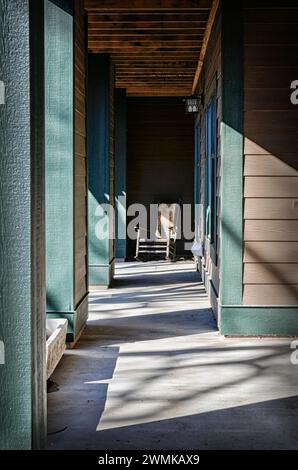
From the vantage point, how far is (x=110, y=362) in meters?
5.13

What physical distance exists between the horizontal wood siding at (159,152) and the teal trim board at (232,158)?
7.76 meters

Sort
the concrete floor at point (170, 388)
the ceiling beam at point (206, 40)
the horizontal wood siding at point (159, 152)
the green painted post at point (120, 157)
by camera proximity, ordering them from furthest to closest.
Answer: the horizontal wood siding at point (159, 152) → the green painted post at point (120, 157) → the ceiling beam at point (206, 40) → the concrete floor at point (170, 388)

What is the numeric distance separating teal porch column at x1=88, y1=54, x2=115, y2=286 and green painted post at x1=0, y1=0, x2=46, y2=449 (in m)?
6.52

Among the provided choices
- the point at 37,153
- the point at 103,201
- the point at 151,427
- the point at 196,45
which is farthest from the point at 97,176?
the point at 37,153

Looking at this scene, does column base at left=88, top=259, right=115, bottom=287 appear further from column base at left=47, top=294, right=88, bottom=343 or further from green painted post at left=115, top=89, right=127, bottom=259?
green painted post at left=115, top=89, right=127, bottom=259

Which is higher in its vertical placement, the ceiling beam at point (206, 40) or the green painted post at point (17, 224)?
the ceiling beam at point (206, 40)

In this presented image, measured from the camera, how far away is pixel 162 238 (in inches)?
536

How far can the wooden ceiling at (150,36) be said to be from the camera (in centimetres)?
698

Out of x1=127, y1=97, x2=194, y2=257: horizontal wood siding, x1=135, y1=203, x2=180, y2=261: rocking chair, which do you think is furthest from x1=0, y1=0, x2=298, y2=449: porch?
x1=127, y1=97, x2=194, y2=257: horizontal wood siding

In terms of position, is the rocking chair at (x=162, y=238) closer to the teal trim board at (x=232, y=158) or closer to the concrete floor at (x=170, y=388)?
the concrete floor at (x=170, y=388)

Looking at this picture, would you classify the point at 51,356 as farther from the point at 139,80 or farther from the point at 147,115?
the point at 147,115

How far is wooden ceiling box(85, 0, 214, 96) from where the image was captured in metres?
6.98

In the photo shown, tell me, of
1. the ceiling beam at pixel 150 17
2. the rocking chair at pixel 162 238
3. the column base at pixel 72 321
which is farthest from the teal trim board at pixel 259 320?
the rocking chair at pixel 162 238

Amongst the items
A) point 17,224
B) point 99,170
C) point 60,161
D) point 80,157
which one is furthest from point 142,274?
point 17,224
